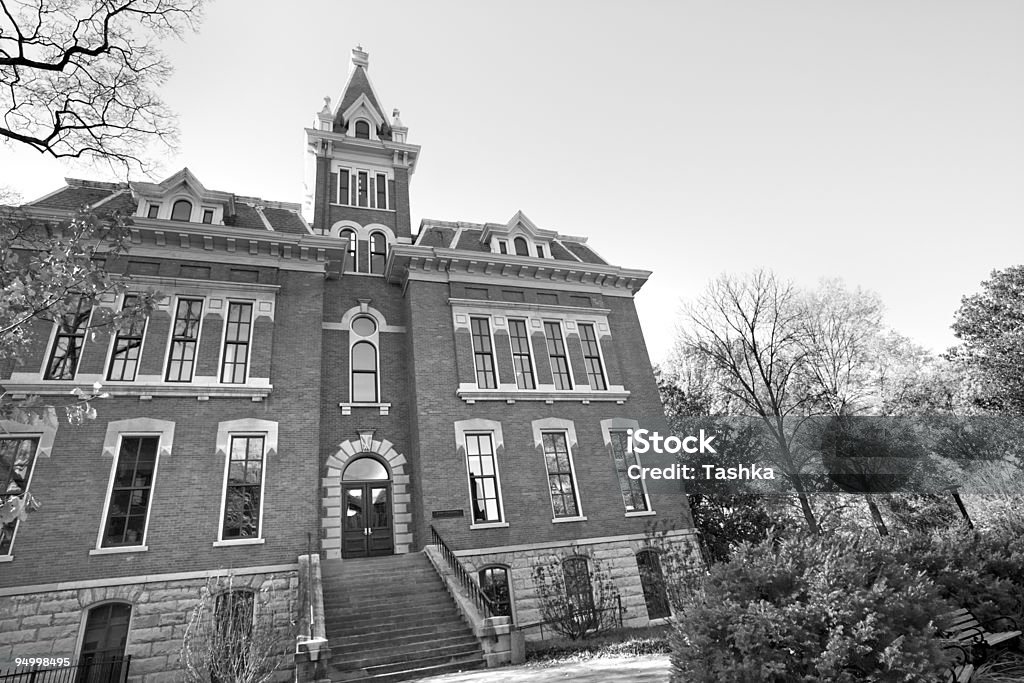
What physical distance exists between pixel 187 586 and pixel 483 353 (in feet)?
35.1

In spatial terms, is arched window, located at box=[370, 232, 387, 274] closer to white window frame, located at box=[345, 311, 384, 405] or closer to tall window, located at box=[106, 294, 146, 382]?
white window frame, located at box=[345, 311, 384, 405]

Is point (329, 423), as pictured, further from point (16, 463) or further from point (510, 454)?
point (16, 463)

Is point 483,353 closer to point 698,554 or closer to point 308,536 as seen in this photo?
point 308,536

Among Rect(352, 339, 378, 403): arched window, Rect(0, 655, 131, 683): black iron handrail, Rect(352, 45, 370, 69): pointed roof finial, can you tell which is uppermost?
Rect(352, 45, 370, 69): pointed roof finial

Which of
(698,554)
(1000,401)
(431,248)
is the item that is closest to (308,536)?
(431,248)

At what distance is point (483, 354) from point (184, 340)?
366 inches

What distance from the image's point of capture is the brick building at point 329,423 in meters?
12.6

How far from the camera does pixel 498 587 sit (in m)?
15.6

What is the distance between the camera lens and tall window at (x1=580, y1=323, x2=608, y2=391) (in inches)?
784

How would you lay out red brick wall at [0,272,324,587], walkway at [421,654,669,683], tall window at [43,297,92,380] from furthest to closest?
tall window at [43,297,92,380] < red brick wall at [0,272,324,587] < walkway at [421,654,669,683]

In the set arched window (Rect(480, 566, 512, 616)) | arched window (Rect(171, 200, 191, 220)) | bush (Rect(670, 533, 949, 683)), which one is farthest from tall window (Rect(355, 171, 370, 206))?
bush (Rect(670, 533, 949, 683))

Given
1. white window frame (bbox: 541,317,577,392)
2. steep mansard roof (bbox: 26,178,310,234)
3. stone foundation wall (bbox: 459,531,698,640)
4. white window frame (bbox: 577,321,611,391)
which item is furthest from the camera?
white window frame (bbox: 577,321,611,391)

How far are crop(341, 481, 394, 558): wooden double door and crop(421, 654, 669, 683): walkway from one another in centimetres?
637

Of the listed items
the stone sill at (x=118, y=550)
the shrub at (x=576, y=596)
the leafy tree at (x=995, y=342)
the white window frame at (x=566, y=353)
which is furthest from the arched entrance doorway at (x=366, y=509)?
the leafy tree at (x=995, y=342)
